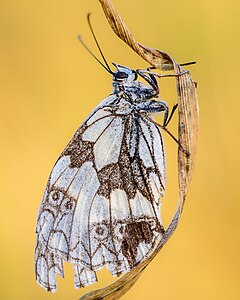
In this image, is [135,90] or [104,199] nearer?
[135,90]

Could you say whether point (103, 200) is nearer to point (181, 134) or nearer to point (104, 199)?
point (104, 199)

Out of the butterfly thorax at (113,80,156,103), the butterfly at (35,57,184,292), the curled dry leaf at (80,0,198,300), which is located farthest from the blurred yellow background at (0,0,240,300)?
the curled dry leaf at (80,0,198,300)

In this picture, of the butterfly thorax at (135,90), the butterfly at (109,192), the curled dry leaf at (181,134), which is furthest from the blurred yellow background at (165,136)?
the curled dry leaf at (181,134)

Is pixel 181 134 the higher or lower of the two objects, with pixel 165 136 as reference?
lower

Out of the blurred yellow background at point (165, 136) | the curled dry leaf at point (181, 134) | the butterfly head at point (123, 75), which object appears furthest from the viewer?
the blurred yellow background at point (165, 136)

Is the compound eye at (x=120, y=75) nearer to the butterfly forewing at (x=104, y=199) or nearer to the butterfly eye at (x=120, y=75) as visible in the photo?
the butterfly eye at (x=120, y=75)

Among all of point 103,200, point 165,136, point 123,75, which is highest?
point 123,75

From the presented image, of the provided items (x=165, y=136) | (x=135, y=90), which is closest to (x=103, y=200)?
(x=135, y=90)

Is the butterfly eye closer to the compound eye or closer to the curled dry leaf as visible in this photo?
the compound eye
